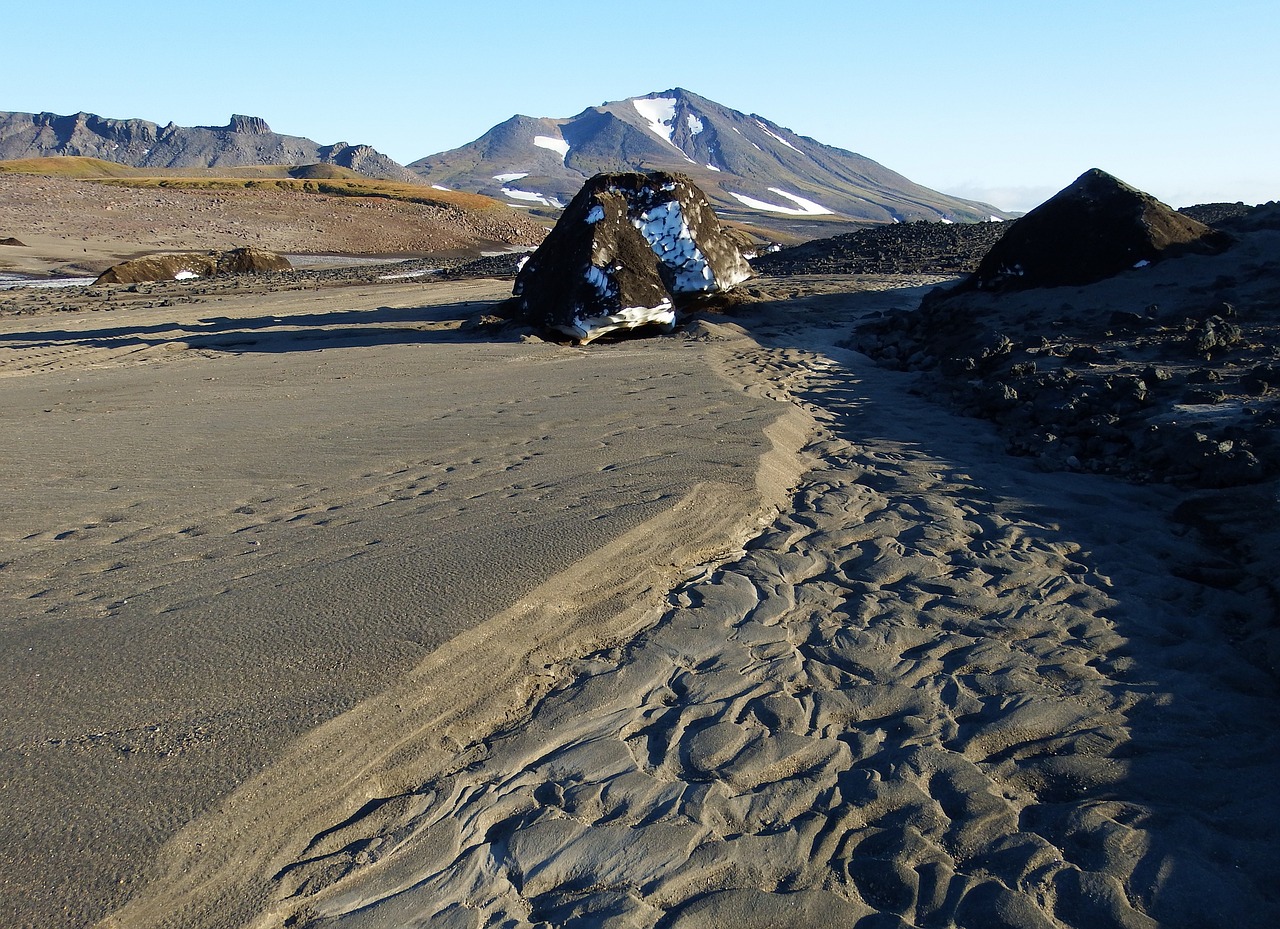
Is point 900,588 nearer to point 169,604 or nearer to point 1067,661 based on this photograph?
point 1067,661

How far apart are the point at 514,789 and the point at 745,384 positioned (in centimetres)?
558

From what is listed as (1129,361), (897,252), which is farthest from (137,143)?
(1129,361)

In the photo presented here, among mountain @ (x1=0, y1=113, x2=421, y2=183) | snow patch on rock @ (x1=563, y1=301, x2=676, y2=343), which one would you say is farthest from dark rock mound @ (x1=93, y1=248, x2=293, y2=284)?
mountain @ (x1=0, y1=113, x2=421, y2=183)

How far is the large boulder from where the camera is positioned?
397 inches

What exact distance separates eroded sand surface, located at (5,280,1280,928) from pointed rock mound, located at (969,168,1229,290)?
21.9ft

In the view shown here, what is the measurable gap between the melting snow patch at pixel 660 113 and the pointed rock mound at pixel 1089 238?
568 ft

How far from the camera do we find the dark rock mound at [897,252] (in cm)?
1720

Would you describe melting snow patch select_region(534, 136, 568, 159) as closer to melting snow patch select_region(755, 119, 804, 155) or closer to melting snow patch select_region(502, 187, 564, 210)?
melting snow patch select_region(755, 119, 804, 155)

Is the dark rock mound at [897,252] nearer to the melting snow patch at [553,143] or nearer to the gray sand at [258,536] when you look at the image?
the gray sand at [258,536]

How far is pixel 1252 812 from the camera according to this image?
2592 mm

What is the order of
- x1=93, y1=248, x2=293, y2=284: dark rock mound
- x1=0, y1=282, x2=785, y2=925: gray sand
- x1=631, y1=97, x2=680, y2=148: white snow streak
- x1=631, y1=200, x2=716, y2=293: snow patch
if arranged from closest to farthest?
x1=0, y1=282, x2=785, y2=925: gray sand, x1=631, y1=200, x2=716, y2=293: snow patch, x1=93, y1=248, x2=293, y2=284: dark rock mound, x1=631, y1=97, x2=680, y2=148: white snow streak

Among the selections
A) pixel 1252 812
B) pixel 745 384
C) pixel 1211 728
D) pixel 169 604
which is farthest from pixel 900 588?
pixel 745 384

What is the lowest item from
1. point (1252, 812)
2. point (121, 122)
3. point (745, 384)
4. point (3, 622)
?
point (1252, 812)

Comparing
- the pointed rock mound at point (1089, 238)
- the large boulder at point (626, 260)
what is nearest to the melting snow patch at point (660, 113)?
the large boulder at point (626, 260)
